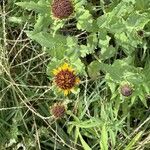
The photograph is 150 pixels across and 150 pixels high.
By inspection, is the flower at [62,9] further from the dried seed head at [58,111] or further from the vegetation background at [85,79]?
the dried seed head at [58,111]

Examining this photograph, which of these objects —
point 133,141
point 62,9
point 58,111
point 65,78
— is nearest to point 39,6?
point 62,9

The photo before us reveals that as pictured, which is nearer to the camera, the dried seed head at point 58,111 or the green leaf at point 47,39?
the green leaf at point 47,39

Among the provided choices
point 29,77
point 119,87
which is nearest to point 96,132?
point 119,87

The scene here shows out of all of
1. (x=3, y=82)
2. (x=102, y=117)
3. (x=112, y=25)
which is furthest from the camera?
(x=3, y=82)

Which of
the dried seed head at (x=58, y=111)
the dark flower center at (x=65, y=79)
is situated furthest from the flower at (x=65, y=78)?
the dried seed head at (x=58, y=111)

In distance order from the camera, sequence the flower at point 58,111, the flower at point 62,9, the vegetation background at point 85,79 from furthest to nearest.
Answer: the flower at point 58,111 < the vegetation background at point 85,79 < the flower at point 62,9

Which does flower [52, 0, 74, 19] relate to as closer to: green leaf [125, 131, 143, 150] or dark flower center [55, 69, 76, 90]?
dark flower center [55, 69, 76, 90]

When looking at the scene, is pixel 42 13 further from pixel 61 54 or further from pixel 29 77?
pixel 29 77
